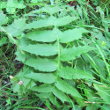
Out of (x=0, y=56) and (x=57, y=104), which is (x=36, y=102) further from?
(x=0, y=56)

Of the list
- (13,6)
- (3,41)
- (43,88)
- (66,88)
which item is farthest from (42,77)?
(13,6)

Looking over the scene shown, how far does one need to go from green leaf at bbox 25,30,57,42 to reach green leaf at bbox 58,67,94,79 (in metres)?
0.23

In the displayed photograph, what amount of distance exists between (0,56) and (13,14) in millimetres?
425

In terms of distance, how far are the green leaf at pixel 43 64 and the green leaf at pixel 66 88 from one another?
10 cm

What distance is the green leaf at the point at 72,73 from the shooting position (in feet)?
5.48

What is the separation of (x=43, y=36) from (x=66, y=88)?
408 millimetres

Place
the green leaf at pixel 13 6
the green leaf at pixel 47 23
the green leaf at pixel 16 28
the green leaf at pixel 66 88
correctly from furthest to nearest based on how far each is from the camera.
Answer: the green leaf at pixel 13 6, the green leaf at pixel 16 28, the green leaf at pixel 47 23, the green leaf at pixel 66 88

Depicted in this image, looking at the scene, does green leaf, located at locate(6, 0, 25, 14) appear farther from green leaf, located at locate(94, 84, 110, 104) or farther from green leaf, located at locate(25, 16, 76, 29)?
green leaf, located at locate(94, 84, 110, 104)

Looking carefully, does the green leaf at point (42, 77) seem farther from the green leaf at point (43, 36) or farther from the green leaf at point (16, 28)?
the green leaf at point (16, 28)

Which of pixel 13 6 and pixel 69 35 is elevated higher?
pixel 13 6

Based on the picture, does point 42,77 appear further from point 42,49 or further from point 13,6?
point 13,6

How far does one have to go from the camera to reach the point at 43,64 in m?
1.70

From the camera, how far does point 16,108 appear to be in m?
1.75

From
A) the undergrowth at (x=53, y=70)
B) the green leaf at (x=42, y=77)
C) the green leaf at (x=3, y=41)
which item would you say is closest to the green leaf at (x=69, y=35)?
the undergrowth at (x=53, y=70)
